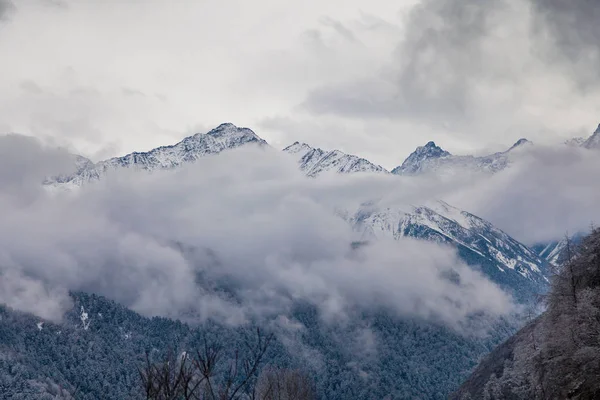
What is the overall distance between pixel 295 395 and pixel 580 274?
70.2m

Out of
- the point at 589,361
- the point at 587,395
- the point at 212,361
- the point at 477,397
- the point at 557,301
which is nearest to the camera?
the point at 212,361

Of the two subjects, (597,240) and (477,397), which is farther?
(477,397)

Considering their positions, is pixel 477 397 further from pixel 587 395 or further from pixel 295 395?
pixel 587 395

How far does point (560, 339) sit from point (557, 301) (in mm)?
10531

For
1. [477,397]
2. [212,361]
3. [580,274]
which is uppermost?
[580,274]

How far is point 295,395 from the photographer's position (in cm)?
13362

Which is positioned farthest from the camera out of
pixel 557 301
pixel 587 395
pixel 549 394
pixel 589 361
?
pixel 557 301

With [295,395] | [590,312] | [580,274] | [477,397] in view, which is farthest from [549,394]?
[477,397]

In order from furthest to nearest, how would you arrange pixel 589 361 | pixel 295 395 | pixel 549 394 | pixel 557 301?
pixel 295 395, pixel 557 301, pixel 549 394, pixel 589 361

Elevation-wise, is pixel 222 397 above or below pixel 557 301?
below

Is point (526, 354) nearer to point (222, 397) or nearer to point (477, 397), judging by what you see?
point (222, 397)

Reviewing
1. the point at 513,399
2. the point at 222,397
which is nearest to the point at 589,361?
the point at 222,397

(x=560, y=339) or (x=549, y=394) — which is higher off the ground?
(x=560, y=339)

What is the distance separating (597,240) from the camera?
3391 inches
